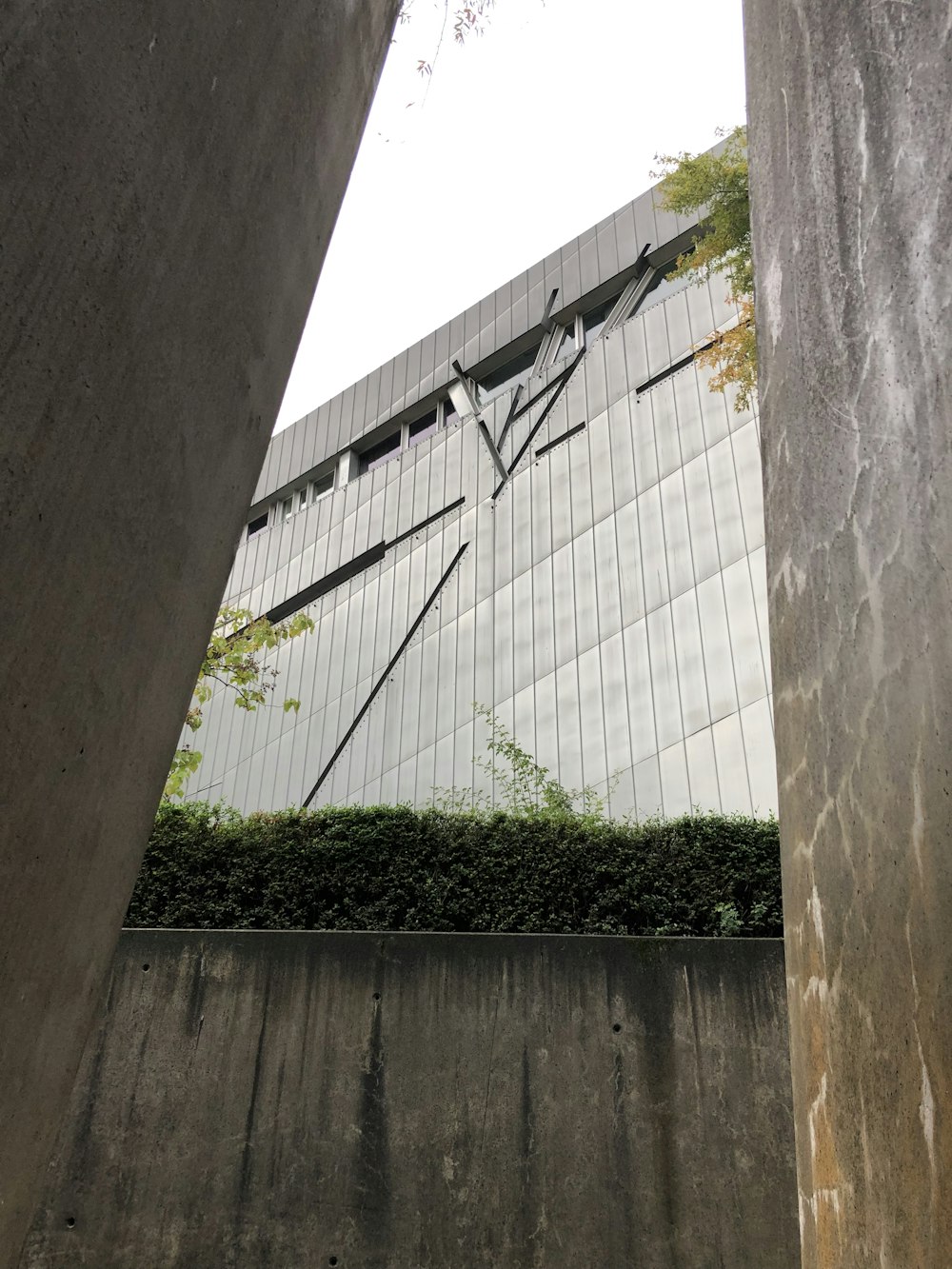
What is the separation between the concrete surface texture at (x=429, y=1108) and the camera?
5.31 metres

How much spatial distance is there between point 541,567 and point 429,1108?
457 inches

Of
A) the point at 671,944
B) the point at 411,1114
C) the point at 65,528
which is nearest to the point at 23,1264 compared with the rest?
the point at 411,1114

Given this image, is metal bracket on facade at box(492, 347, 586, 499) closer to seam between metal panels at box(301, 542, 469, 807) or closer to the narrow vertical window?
seam between metal panels at box(301, 542, 469, 807)

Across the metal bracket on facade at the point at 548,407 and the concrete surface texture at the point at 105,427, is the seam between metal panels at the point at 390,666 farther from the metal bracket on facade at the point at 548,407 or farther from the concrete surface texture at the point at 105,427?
the concrete surface texture at the point at 105,427

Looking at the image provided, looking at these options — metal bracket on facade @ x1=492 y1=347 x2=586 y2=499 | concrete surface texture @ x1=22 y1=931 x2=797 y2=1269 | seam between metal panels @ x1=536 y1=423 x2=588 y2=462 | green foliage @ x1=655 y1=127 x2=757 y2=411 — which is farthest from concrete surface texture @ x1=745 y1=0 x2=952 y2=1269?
metal bracket on facade @ x1=492 y1=347 x2=586 y2=499

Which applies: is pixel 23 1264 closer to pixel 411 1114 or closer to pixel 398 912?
pixel 411 1114

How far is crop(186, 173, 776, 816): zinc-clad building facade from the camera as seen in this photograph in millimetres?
13555

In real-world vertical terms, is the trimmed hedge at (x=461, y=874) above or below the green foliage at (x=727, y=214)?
below

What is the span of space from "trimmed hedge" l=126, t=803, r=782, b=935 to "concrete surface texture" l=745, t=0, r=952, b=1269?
3.96 metres

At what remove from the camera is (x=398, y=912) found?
21.6ft

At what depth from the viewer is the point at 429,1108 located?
5.64 m

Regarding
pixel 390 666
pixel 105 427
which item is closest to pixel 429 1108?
pixel 105 427

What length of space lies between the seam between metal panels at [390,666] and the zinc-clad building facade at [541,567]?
0.15 ft

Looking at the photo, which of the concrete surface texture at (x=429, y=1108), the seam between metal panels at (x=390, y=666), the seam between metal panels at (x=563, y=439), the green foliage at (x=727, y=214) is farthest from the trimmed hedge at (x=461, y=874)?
the seam between metal panels at (x=390, y=666)
